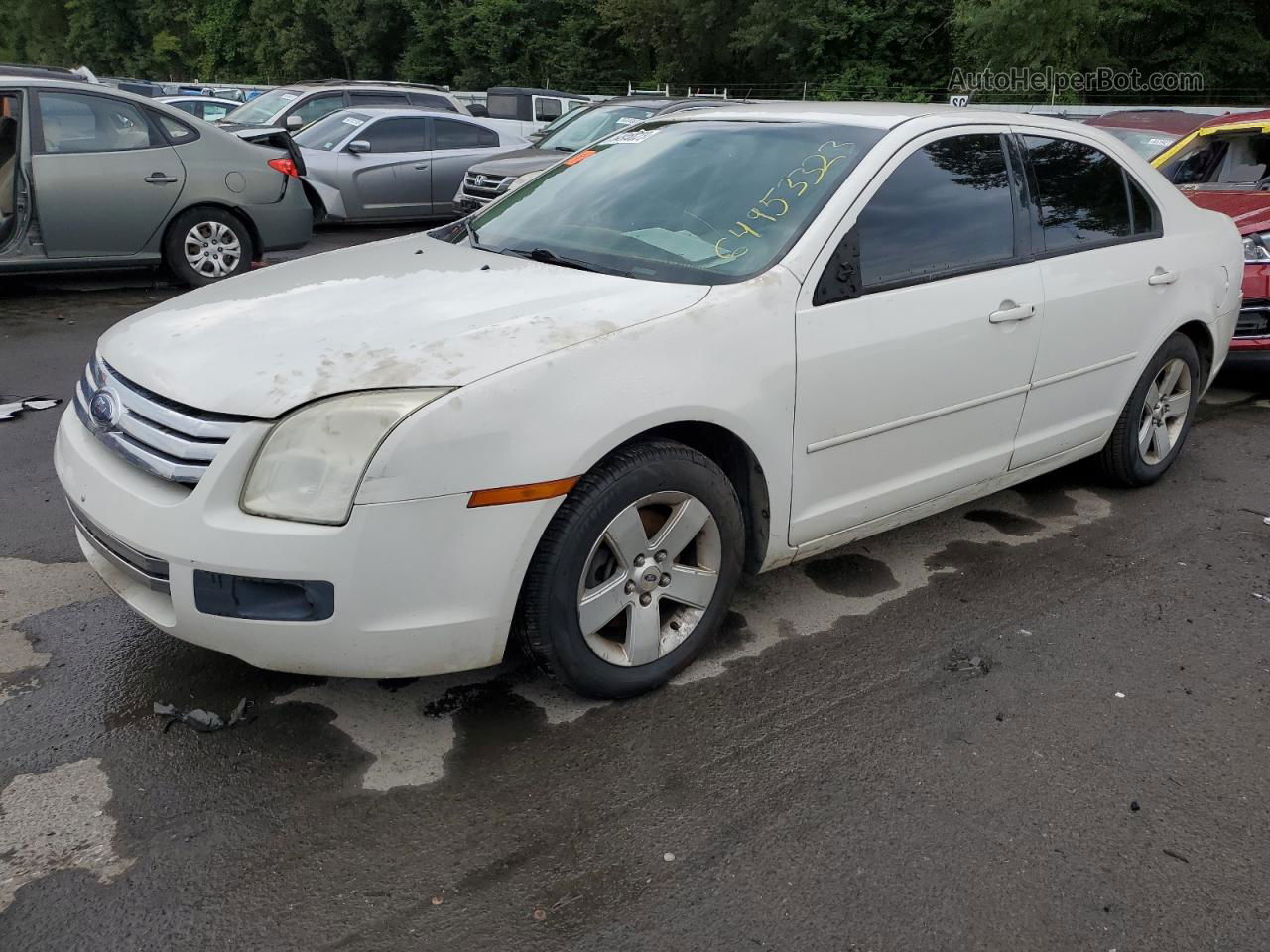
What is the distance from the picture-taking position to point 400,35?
49.6m

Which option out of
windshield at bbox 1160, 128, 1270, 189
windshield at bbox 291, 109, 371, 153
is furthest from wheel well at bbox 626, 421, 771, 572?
windshield at bbox 291, 109, 371, 153

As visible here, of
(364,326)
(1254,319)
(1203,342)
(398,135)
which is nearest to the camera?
(364,326)

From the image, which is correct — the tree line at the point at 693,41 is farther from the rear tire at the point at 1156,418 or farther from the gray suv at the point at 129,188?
the rear tire at the point at 1156,418

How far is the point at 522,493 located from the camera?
2.76 m

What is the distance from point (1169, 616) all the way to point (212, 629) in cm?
310

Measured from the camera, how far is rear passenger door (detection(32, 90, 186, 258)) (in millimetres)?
7910

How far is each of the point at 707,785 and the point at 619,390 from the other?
1045 millimetres

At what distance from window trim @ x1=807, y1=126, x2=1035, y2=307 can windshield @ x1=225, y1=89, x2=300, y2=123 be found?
14.3 metres

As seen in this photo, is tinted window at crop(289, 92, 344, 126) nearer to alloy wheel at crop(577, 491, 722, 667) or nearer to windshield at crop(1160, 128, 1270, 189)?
windshield at crop(1160, 128, 1270, 189)

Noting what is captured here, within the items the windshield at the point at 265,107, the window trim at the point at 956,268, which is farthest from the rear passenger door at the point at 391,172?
the window trim at the point at 956,268

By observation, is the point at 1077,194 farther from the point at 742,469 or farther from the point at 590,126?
the point at 590,126

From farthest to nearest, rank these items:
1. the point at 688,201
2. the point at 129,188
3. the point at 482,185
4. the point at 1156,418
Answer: the point at 482,185 < the point at 129,188 < the point at 1156,418 < the point at 688,201

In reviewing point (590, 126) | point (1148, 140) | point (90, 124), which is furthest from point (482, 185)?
point (1148, 140)

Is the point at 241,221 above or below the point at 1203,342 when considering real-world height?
below
